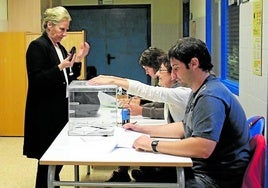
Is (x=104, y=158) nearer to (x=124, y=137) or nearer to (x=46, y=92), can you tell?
(x=124, y=137)

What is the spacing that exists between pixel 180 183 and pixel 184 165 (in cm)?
9

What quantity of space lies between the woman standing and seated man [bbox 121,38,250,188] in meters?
1.16

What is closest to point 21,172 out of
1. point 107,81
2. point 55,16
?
point 55,16

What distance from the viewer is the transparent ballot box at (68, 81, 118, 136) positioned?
2.86 meters

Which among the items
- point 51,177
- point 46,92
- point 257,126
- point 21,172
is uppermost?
point 46,92

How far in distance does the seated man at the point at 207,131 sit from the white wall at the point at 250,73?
0.88 meters

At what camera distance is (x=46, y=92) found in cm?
319

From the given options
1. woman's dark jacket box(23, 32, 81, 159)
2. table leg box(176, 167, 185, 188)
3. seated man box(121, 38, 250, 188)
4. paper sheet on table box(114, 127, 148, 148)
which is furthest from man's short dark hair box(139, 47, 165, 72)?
table leg box(176, 167, 185, 188)

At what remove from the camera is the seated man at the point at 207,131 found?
79.6 inches

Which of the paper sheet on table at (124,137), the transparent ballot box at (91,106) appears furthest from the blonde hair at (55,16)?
the paper sheet on table at (124,137)

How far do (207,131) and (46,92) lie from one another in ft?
5.05

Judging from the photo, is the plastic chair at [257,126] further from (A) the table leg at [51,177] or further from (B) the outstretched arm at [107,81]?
(A) the table leg at [51,177]

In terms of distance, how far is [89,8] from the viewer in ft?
26.3

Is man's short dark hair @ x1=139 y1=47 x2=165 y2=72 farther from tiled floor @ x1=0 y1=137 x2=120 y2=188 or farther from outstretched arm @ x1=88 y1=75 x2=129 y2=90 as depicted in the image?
tiled floor @ x1=0 y1=137 x2=120 y2=188
